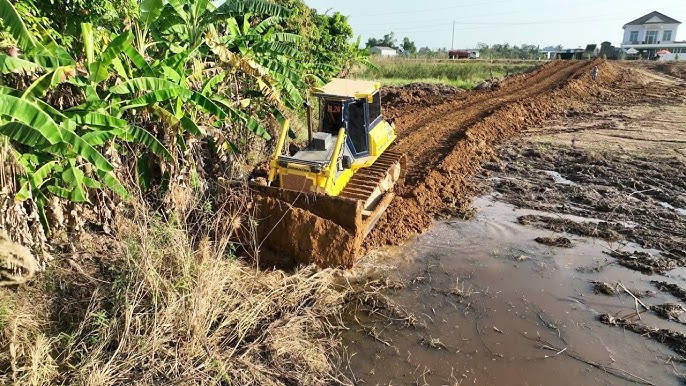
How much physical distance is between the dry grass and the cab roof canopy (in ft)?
10.0

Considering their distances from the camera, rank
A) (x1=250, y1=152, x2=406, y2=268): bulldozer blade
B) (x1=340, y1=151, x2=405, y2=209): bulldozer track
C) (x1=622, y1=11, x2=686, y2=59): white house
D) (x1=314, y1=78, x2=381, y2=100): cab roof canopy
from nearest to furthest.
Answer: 1. (x1=250, y1=152, x2=406, y2=268): bulldozer blade
2. (x1=314, y1=78, x2=381, y2=100): cab roof canopy
3. (x1=340, y1=151, x2=405, y2=209): bulldozer track
4. (x1=622, y1=11, x2=686, y2=59): white house

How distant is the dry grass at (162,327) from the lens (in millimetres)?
3768

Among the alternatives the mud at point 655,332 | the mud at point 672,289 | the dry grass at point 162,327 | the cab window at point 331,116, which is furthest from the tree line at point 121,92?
the mud at point 672,289

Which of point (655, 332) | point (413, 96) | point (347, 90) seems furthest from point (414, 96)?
point (655, 332)

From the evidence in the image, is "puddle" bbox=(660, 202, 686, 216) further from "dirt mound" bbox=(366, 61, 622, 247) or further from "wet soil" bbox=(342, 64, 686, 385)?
"dirt mound" bbox=(366, 61, 622, 247)

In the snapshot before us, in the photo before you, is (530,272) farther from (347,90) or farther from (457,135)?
(457,135)

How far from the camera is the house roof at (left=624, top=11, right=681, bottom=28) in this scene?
6203cm

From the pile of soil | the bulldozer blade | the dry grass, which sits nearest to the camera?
the dry grass

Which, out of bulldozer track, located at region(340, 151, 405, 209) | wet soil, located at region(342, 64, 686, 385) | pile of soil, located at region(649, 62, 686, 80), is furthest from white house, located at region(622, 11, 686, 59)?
bulldozer track, located at region(340, 151, 405, 209)

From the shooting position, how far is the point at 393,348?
5031 mm

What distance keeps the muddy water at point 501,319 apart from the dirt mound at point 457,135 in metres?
0.77

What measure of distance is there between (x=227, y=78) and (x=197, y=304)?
14.5ft

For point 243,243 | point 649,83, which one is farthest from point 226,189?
point 649,83

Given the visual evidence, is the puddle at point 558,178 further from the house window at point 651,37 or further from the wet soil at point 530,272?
the house window at point 651,37
